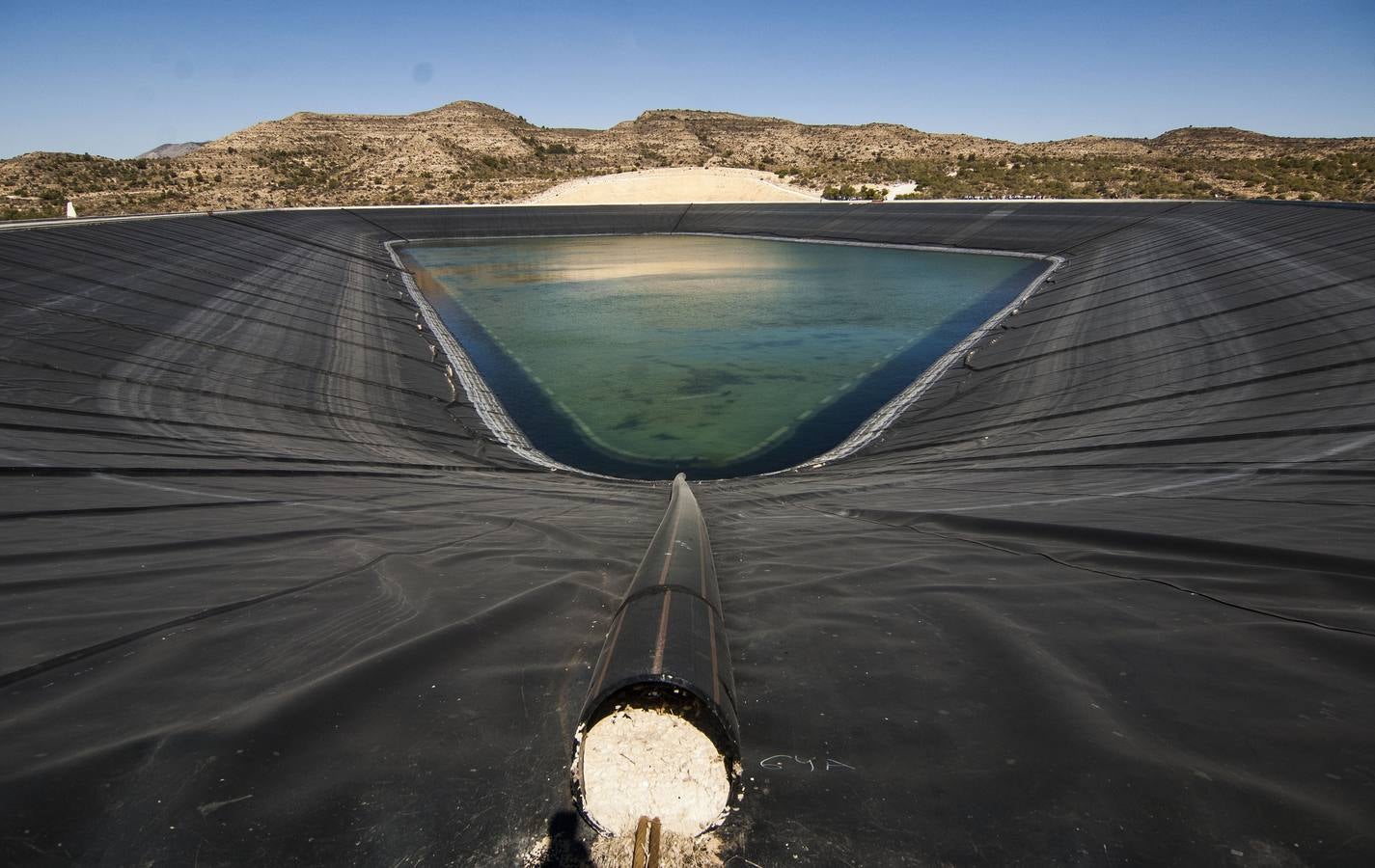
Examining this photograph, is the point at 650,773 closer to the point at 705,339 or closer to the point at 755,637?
the point at 755,637

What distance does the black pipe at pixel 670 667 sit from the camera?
2008mm

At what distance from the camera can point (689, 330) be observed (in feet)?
73.6

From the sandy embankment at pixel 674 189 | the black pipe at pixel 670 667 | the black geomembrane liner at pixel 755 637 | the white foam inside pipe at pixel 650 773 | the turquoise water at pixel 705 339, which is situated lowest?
the turquoise water at pixel 705 339

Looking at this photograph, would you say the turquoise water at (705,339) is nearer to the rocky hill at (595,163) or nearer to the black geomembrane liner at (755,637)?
the black geomembrane liner at (755,637)

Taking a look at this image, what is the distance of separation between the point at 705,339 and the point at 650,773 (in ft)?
64.4

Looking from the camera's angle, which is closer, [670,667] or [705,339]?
[670,667]

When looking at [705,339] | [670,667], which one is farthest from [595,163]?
[670,667]

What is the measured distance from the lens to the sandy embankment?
66000 millimetres

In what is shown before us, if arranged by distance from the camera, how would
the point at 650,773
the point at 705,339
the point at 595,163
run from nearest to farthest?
the point at 650,773
the point at 705,339
the point at 595,163

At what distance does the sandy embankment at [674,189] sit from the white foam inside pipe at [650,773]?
6576cm

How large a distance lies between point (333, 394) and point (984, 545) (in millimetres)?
10322

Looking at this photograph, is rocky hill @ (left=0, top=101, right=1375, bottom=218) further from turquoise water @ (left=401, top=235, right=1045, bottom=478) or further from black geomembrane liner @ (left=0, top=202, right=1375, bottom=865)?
black geomembrane liner @ (left=0, top=202, right=1375, bottom=865)

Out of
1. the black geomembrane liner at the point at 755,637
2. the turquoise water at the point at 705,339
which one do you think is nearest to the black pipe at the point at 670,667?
the black geomembrane liner at the point at 755,637

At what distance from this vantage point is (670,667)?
2072 mm
